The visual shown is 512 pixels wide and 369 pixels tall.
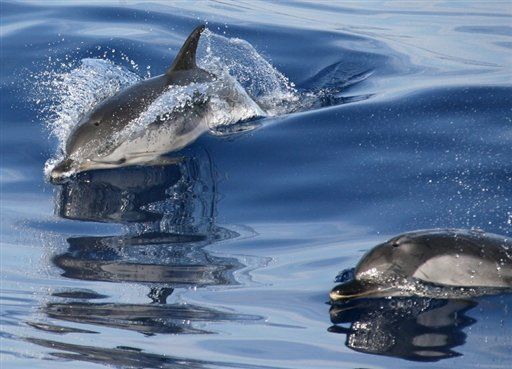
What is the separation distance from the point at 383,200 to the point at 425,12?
9589mm

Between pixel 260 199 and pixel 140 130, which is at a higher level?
pixel 140 130

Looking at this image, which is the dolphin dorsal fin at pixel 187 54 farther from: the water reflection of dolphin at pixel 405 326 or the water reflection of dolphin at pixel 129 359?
the water reflection of dolphin at pixel 129 359

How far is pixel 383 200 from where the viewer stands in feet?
34.0

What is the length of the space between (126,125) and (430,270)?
4218 millimetres

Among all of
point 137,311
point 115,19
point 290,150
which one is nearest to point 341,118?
point 290,150

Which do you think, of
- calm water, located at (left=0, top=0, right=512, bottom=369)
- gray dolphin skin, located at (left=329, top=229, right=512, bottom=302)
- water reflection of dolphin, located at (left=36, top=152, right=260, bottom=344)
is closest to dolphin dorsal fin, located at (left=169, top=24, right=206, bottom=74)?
calm water, located at (left=0, top=0, right=512, bottom=369)

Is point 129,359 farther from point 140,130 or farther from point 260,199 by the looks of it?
point 140,130

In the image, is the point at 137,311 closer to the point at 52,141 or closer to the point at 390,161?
the point at 390,161

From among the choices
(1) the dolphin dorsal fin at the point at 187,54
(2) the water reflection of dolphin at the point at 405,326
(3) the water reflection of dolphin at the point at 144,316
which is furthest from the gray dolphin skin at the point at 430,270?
(1) the dolphin dorsal fin at the point at 187,54

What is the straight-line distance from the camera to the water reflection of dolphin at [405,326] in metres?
7.05

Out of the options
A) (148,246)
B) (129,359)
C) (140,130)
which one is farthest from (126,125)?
(129,359)

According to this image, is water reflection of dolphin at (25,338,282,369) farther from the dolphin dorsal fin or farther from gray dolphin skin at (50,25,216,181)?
the dolphin dorsal fin

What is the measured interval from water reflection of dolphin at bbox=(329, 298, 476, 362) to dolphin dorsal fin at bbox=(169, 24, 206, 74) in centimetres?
473

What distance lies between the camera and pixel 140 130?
11.6 metres
